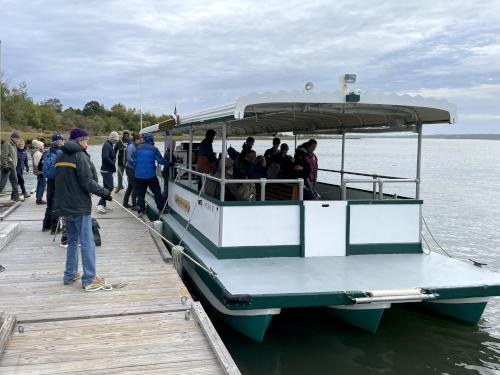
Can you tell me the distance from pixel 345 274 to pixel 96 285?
9.56 ft

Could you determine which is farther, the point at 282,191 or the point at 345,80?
the point at 282,191

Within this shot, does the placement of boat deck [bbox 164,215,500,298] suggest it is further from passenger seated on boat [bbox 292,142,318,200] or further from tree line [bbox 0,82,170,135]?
tree line [bbox 0,82,170,135]

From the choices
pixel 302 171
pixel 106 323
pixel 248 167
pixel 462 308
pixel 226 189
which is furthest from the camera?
pixel 248 167

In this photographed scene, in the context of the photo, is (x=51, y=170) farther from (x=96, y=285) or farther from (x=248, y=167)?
(x=96, y=285)

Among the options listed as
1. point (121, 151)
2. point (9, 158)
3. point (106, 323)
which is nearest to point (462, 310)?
point (106, 323)

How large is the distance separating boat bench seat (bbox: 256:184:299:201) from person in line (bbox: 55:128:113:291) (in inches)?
111

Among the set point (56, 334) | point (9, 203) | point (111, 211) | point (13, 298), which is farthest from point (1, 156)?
point (56, 334)

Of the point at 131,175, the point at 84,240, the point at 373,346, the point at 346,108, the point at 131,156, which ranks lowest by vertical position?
the point at 373,346

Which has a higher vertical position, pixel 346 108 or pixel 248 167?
pixel 346 108

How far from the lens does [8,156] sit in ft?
41.8

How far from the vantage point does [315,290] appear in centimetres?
554

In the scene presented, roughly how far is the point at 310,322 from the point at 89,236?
3117 millimetres

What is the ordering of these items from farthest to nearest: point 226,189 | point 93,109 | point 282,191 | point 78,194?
point 93,109, point 282,191, point 226,189, point 78,194

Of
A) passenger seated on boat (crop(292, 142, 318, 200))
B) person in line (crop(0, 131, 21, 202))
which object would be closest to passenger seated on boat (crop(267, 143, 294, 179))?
passenger seated on boat (crop(292, 142, 318, 200))
